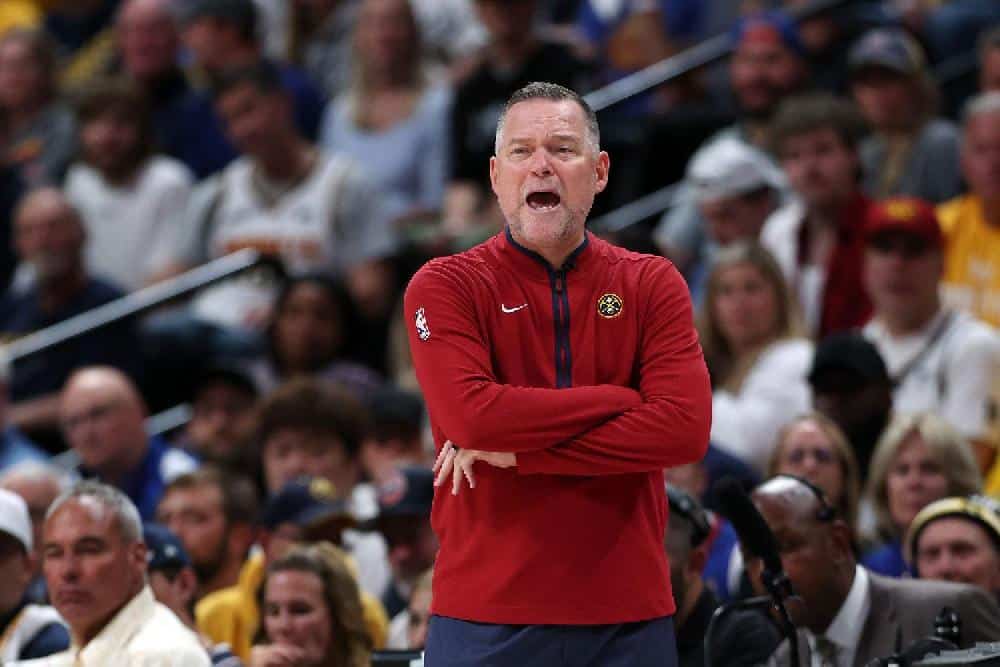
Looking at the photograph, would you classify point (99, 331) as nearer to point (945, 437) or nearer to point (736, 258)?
point (736, 258)

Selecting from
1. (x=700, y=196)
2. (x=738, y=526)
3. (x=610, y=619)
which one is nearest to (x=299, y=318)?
(x=700, y=196)

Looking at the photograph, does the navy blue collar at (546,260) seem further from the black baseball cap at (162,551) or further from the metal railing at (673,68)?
the metal railing at (673,68)

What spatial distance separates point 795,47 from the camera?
10820 mm

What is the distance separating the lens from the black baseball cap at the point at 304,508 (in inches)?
310

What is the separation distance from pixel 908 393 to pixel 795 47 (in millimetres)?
2752

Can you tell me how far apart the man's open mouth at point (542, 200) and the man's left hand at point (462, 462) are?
51 centimetres

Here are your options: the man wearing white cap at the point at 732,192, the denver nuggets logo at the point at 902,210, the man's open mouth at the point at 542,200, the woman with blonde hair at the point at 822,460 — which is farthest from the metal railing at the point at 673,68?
the man's open mouth at the point at 542,200

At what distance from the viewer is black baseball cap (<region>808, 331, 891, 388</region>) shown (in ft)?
26.8

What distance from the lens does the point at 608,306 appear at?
4582 millimetres

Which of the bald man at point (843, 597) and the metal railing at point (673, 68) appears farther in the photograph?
the metal railing at point (673, 68)

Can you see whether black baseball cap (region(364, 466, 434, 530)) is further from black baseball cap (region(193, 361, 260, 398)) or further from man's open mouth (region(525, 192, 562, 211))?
man's open mouth (region(525, 192, 562, 211))

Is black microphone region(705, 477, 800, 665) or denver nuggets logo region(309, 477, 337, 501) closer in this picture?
black microphone region(705, 477, 800, 665)

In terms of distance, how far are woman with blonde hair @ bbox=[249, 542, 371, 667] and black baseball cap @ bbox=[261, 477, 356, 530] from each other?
93 cm

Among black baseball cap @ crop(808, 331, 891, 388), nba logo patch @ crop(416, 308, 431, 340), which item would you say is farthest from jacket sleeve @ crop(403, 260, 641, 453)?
black baseball cap @ crop(808, 331, 891, 388)
